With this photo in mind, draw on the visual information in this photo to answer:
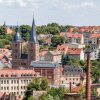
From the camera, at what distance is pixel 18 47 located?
3189 inches

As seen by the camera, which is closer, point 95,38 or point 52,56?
point 52,56

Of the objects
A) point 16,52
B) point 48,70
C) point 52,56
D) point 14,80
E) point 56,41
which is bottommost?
point 14,80

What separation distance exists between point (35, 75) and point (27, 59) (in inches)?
478

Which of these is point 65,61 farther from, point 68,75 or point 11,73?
point 11,73

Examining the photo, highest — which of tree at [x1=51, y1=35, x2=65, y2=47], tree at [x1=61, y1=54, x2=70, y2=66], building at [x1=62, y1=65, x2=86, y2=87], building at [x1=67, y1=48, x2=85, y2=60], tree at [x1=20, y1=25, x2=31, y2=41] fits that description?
tree at [x1=20, y1=25, x2=31, y2=41]

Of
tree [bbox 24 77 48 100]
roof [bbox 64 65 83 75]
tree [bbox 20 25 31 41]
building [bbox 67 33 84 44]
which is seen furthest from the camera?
tree [bbox 20 25 31 41]

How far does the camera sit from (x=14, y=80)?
66.4 metres

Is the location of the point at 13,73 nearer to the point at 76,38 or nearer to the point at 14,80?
the point at 14,80

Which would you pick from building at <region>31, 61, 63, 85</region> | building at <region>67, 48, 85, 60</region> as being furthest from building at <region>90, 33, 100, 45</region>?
building at <region>31, 61, 63, 85</region>

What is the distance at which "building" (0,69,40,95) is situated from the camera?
65.9 meters

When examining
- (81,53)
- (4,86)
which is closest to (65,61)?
(81,53)

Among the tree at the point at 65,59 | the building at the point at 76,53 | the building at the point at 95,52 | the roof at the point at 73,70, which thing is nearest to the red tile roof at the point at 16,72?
the roof at the point at 73,70

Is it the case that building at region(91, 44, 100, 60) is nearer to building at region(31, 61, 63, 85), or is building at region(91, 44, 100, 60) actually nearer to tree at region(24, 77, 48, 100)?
building at region(31, 61, 63, 85)

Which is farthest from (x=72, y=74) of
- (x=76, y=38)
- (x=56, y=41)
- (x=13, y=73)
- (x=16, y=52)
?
(x=76, y=38)
